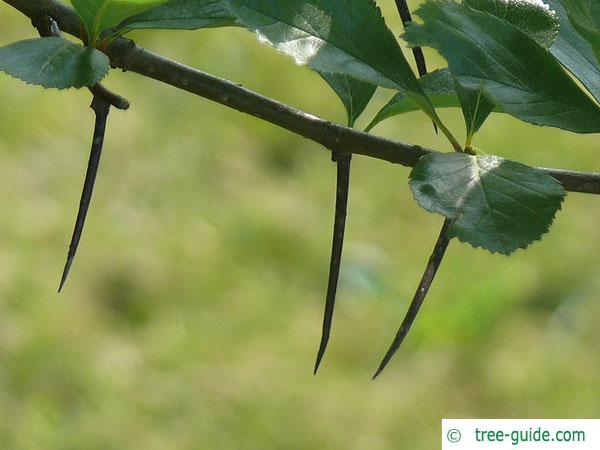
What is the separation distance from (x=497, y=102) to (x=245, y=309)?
1.72m

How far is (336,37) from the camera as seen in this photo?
45cm

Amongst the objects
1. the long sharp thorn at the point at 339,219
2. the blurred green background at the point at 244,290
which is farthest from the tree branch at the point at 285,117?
the blurred green background at the point at 244,290

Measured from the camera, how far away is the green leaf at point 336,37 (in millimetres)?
433

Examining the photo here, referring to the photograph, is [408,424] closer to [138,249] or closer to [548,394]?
[548,394]

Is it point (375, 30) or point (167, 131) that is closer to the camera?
point (375, 30)

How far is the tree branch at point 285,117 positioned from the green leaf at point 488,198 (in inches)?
0.9

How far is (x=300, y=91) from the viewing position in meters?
2.66

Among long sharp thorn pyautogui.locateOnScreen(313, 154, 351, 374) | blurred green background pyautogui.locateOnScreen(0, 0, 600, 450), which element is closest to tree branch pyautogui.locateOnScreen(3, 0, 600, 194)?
long sharp thorn pyautogui.locateOnScreen(313, 154, 351, 374)

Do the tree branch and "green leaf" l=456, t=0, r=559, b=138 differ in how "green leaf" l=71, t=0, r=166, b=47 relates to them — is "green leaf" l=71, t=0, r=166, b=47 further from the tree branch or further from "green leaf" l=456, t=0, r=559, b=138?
"green leaf" l=456, t=0, r=559, b=138

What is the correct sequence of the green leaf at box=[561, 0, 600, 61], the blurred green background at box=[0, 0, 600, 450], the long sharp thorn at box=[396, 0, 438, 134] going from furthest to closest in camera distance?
the blurred green background at box=[0, 0, 600, 450]
the long sharp thorn at box=[396, 0, 438, 134]
the green leaf at box=[561, 0, 600, 61]

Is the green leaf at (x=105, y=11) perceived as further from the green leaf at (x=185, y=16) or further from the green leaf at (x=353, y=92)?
the green leaf at (x=353, y=92)

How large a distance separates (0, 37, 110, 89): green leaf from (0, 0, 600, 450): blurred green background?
4.82 ft

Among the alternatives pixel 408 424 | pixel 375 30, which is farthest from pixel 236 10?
pixel 408 424

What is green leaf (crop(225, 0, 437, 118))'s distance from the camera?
0.43m
